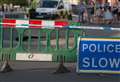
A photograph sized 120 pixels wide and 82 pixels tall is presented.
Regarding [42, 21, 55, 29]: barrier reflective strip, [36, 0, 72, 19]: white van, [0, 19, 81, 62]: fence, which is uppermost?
[42, 21, 55, 29]: barrier reflective strip

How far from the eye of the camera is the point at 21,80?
1098cm

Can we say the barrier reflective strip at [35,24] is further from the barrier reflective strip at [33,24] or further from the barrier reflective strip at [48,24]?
the barrier reflective strip at [48,24]

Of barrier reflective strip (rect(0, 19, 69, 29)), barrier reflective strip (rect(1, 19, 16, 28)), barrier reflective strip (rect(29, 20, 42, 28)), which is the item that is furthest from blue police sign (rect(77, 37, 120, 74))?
barrier reflective strip (rect(1, 19, 16, 28))

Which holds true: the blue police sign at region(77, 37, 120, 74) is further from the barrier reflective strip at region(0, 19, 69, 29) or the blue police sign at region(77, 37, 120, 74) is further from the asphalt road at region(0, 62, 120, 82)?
the barrier reflective strip at region(0, 19, 69, 29)

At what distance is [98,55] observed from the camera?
11.2 m

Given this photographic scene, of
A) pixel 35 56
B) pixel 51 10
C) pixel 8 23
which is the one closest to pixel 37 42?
pixel 35 56

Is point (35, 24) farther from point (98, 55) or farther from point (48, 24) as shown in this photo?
point (98, 55)

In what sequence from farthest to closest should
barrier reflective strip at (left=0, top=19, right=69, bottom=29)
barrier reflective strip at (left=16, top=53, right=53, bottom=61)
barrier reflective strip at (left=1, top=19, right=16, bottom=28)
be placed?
barrier reflective strip at (left=1, top=19, right=16, bottom=28), barrier reflective strip at (left=0, top=19, right=69, bottom=29), barrier reflective strip at (left=16, top=53, right=53, bottom=61)

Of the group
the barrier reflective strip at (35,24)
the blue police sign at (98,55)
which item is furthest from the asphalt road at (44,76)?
the barrier reflective strip at (35,24)

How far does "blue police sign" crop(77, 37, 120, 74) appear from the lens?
36.3 ft

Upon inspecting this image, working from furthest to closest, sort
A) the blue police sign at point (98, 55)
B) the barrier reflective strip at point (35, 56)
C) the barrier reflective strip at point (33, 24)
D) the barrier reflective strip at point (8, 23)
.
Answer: the barrier reflective strip at point (8, 23) → the barrier reflective strip at point (33, 24) → the barrier reflective strip at point (35, 56) → the blue police sign at point (98, 55)

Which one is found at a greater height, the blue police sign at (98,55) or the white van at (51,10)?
the blue police sign at (98,55)

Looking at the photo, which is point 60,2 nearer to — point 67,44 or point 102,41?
point 67,44

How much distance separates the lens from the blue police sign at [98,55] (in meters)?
11.1
